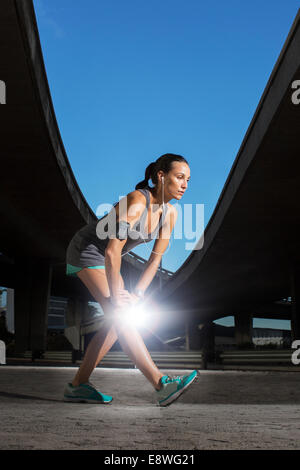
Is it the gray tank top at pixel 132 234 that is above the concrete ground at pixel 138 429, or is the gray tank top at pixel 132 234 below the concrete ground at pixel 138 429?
above

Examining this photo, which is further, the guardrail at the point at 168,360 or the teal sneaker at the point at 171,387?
the guardrail at the point at 168,360

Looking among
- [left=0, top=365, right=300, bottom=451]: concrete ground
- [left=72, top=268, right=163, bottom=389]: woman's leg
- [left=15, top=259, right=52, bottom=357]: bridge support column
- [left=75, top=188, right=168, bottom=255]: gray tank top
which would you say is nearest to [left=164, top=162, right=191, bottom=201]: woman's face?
[left=75, top=188, right=168, bottom=255]: gray tank top

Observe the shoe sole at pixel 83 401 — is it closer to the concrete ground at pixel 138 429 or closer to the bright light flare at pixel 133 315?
the concrete ground at pixel 138 429

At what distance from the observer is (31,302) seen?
37188 mm

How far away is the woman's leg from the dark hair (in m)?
0.86

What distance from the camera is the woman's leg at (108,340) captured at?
4.06m

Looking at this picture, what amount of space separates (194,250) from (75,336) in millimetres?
12031

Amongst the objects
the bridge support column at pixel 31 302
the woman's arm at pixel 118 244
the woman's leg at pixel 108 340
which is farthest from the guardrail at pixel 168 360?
the woman's arm at pixel 118 244

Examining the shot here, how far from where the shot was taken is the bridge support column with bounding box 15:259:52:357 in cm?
3653

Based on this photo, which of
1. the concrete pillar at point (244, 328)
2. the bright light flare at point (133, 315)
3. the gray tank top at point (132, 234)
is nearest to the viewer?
the bright light flare at point (133, 315)
